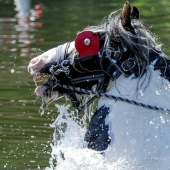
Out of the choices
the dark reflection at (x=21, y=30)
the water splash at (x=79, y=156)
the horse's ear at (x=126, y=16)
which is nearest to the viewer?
the horse's ear at (x=126, y=16)

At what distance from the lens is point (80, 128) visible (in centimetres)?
411

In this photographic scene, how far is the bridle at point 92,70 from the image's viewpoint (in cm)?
364

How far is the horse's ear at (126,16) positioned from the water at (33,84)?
686 millimetres

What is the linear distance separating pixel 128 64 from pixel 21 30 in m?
9.90

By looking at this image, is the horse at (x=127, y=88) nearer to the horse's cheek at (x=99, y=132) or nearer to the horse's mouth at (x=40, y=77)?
the horse's cheek at (x=99, y=132)

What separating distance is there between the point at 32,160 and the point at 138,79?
257 centimetres

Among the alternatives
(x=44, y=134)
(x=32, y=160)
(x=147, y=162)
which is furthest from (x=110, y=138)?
(x=44, y=134)

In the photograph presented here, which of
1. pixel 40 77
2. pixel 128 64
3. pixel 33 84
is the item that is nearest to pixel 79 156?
pixel 40 77

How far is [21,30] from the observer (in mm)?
13391

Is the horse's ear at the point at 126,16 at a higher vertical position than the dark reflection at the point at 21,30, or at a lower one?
higher

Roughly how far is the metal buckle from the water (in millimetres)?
472

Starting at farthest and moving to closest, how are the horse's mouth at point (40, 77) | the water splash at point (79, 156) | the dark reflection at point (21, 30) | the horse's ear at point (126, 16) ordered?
1. the dark reflection at point (21, 30)
2. the horse's mouth at point (40, 77)
3. the water splash at point (79, 156)
4. the horse's ear at point (126, 16)

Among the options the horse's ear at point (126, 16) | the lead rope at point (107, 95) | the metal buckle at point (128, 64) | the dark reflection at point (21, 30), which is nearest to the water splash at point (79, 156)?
the lead rope at point (107, 95)

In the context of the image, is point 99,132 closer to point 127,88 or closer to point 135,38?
point 127,88
